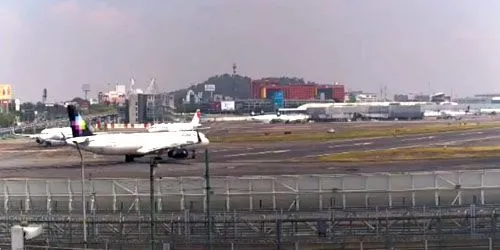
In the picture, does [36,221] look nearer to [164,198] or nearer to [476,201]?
[164,198]

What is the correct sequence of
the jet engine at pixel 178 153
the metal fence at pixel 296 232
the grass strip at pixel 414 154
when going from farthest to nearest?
the jet engine at pixel 178 153 → the grass strip at pixel 414 154 → the metal fence at pixel 296 232

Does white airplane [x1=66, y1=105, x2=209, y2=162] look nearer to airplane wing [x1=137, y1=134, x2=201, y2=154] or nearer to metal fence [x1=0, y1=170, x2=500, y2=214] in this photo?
airplane wing [x1=137, y1=134, x2=201, y2=154]

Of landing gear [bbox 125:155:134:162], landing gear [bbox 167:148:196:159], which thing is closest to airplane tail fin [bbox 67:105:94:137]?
landing gear [bbox 125:155:134:162]

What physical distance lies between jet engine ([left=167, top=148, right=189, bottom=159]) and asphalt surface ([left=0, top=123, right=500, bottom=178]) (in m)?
1.60

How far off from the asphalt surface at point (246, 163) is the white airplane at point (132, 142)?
130 cm

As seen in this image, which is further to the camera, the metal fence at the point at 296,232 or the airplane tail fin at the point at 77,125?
the airplane tail fin at the point at 77,125

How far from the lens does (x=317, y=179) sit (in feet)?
107

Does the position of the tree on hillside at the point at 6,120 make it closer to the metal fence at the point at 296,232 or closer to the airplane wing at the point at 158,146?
the airplane wing at the point at 158,146

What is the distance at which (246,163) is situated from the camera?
60812 mm

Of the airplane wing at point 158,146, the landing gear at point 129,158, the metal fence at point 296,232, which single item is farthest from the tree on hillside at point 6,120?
the metal fence at point 296,232

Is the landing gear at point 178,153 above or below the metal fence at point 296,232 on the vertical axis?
below

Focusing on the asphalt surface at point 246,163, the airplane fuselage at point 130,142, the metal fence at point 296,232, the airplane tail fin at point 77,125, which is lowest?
the asphalt surface at point 246,163

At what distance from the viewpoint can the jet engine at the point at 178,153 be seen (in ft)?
222

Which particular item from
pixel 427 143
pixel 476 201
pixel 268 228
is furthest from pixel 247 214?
pixel 427 143
